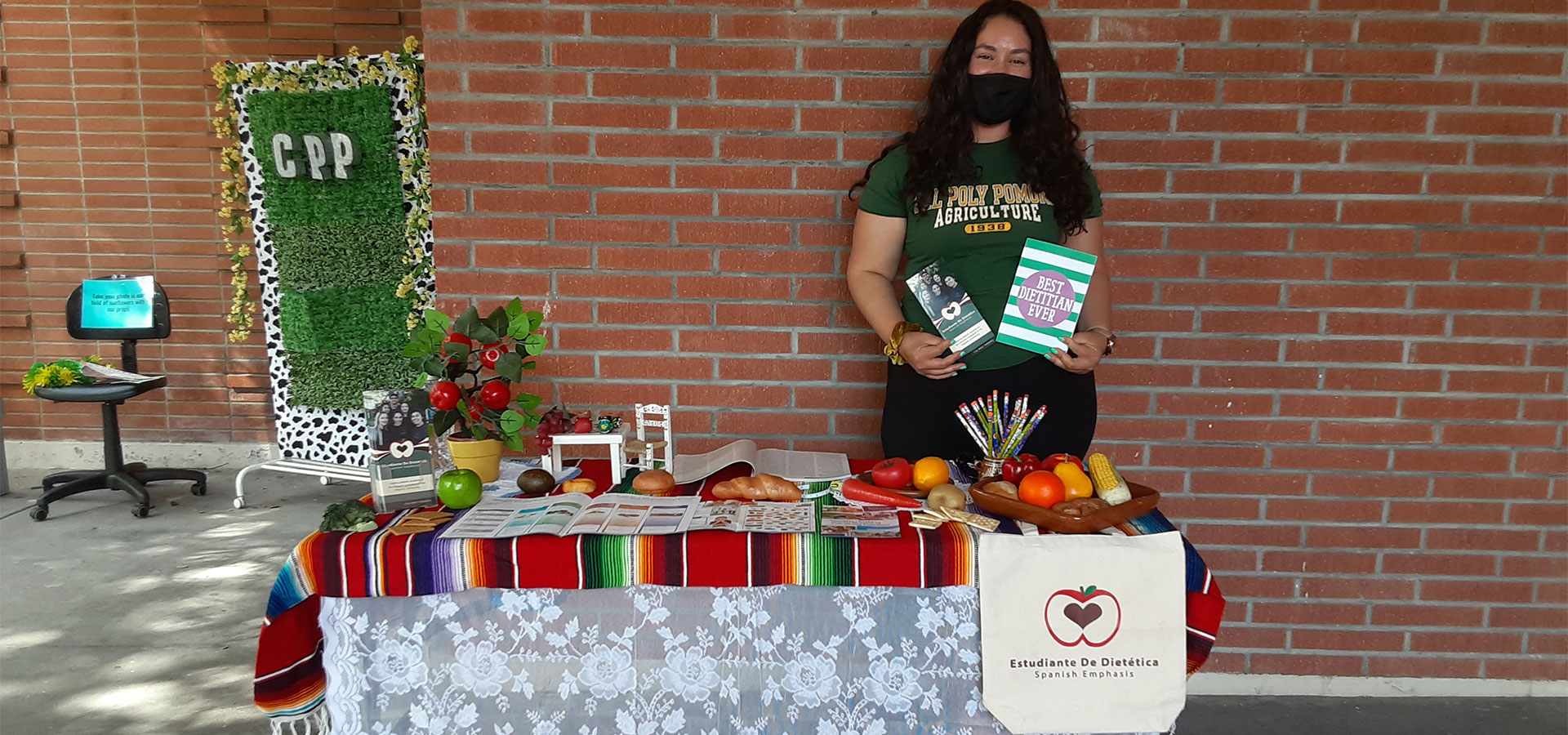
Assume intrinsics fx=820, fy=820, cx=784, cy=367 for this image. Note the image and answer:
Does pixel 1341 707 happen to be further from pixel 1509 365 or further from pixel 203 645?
pixel 203 645

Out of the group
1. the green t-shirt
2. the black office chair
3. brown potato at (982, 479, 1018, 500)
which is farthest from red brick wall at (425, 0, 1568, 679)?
the black office chair

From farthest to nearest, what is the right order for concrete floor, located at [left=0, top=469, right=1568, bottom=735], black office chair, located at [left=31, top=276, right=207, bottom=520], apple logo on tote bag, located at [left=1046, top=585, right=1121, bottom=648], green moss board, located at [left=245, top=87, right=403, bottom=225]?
black office chair, located at [left=31, top=276, right=207, bottom=520]
green moss board, located at [left=245, top=87, right=403, bottom=225]
concrete floor, located at [left=0, top=469, right=1568, bottom=735]
apple logo on tote bag, located at [left=1046, top=585, right=1121, bottom=648]

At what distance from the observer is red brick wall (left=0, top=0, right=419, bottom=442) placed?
15.9 ft

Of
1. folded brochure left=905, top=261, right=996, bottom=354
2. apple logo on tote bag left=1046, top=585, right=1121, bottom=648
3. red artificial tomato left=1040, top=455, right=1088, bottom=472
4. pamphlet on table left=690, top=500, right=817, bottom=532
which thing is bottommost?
apple logo on tote bag left=1046, top=585, right=1121, bottom=648

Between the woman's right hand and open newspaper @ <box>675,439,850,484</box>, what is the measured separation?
0.29m

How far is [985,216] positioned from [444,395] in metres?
1.30

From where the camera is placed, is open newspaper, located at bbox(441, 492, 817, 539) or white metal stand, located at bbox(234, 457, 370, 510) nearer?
open newspaper, located at bbox(441, 492, 817, 539)

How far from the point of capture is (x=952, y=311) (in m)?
1.93

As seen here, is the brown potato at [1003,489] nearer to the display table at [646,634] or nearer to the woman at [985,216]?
the display table at [646,634]

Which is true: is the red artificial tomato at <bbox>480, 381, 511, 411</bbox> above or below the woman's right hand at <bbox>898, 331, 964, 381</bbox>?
below

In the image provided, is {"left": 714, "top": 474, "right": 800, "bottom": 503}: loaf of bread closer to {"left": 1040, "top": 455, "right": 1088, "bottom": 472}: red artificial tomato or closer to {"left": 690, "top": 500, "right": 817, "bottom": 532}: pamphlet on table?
{"left": 690, "top": 500, "right": 817, "bottom": 532}: pamphlet on table

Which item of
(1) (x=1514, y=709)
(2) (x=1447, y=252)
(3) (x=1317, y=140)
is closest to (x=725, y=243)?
(3) (x=1317, y=140)

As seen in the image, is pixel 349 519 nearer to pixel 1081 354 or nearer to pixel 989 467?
pixel 989 467

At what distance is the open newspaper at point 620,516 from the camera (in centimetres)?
145
